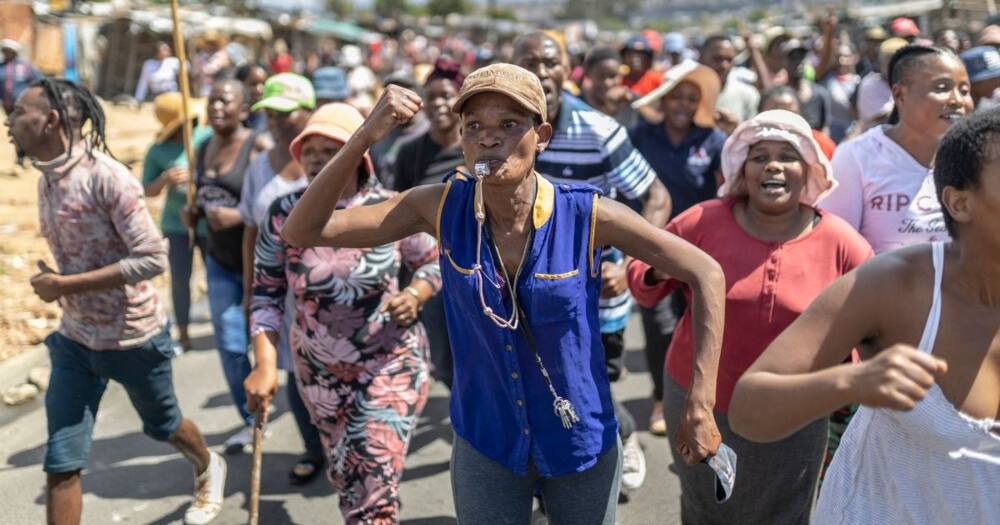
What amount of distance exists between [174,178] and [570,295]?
4.03 m

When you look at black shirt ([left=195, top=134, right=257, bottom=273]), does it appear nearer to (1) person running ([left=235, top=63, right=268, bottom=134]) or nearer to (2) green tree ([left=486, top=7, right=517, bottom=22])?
(1) person running ([left=235, top=63, right=268, bottom=134])

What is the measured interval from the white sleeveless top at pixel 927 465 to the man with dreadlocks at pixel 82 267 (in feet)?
9.01

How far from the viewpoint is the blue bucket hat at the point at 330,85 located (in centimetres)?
714

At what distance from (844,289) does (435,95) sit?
4097 mm

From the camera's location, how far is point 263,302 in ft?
12.1

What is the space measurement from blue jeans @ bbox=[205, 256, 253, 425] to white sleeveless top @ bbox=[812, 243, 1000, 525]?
11.6ft

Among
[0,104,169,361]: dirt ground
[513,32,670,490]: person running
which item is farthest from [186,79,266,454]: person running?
[513,32,670,490]: person running

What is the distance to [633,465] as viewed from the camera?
4789 millimetres

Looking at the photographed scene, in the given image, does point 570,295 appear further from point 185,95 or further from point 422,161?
point 185,95

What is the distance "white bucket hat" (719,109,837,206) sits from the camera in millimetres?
3270

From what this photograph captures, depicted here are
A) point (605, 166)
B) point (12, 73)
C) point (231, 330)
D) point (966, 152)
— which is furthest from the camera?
point (12, 73)

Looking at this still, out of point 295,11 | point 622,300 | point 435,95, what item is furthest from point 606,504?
point 295,11

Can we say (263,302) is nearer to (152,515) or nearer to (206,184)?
(152,515)

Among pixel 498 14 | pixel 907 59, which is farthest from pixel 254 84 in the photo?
pixel 498 14
